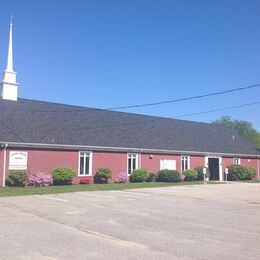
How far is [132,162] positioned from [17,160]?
10.2m

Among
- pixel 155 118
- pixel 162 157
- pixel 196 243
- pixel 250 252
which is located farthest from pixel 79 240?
pixel 155 118

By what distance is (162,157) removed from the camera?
3625cm

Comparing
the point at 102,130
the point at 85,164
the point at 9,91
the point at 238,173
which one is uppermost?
the point at 9,91

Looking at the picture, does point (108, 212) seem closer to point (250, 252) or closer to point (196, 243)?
point (196, 243)

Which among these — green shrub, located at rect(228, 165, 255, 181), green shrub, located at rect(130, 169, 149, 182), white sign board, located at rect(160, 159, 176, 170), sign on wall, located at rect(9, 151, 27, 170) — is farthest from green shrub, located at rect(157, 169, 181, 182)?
sign on wall, located at rect(9, 151, 27, 170)

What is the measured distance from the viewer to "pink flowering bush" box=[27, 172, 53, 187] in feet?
89.6

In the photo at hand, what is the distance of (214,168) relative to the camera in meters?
41.2

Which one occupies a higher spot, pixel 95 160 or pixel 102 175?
pixel 95 160

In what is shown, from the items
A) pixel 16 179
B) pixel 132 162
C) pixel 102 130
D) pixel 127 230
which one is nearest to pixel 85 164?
pixel 102 130

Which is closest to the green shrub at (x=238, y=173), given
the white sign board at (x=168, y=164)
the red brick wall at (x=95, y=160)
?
the red brick wall at (x=95, y=160)

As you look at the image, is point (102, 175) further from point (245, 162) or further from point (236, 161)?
point (245, 162)

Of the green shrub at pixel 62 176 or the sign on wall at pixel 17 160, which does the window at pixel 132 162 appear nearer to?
the green shrub at pixel 62 176

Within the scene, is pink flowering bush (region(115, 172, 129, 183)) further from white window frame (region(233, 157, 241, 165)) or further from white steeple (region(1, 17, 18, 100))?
white window frame (region(233, 157, 241, 165))

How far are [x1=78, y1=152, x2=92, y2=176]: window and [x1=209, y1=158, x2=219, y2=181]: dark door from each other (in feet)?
48.0
